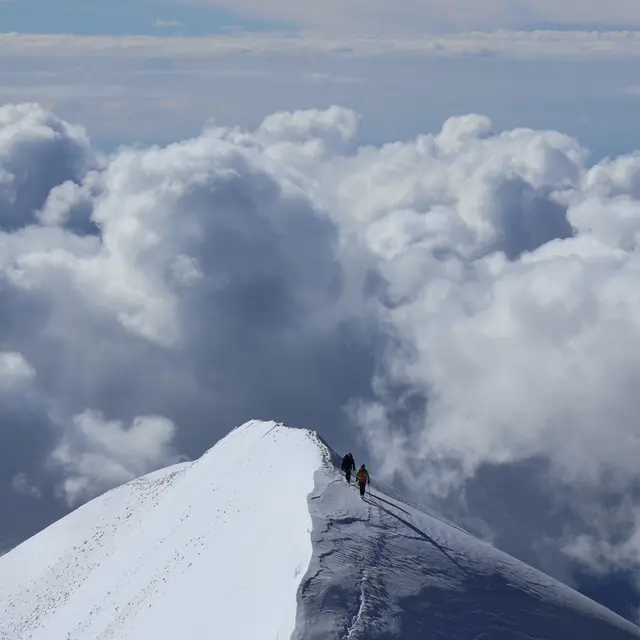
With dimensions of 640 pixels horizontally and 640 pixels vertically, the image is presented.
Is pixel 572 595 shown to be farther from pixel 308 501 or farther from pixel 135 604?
pixel 135 604

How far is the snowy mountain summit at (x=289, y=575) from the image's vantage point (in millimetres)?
41750

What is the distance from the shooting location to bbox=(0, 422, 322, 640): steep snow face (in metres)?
44.7

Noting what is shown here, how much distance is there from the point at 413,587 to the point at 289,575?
6296 millimetres

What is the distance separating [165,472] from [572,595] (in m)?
43.2

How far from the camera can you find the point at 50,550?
79875 mm

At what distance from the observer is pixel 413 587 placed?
44625 mm

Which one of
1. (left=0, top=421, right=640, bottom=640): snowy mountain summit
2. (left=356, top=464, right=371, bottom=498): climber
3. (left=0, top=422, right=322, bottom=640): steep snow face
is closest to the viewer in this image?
(left=0, top=421, right=640, bottom=640): snowy mountain summit

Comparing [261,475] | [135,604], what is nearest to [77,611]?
[135,604]

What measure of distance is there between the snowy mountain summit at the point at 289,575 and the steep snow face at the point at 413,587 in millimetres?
85

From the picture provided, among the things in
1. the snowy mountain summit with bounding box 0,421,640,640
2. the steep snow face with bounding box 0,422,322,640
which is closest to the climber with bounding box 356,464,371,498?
the snowy mountain summit with bounding box 0,421,640,640

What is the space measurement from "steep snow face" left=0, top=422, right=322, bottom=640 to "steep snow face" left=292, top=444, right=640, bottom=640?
1.28m

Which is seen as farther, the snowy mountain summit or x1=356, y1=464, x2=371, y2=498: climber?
x1=356, y1=464, x2=371, y2=498: climber

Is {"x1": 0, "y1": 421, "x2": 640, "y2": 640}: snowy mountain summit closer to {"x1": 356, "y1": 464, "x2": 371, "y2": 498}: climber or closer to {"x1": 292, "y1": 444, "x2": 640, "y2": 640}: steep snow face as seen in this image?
{"x1": 292, "y1": 444, "x2": 640, "y2": 640}: steep snow face

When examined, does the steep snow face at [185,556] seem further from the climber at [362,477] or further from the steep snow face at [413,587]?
the climber at [362,477]
